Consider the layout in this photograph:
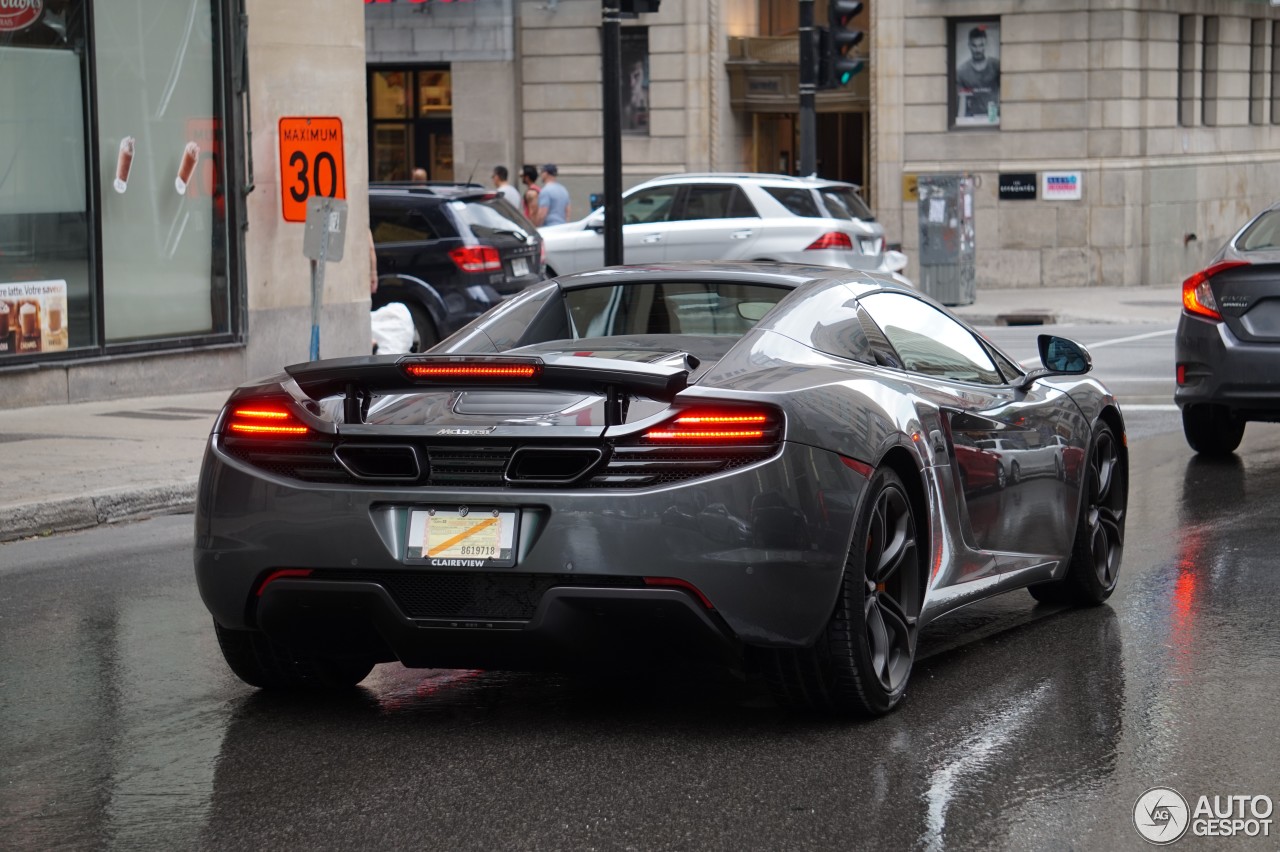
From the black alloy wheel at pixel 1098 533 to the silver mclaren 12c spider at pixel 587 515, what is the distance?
1483mm

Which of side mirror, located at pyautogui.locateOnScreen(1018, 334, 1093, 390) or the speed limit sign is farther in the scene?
the speed limit sign

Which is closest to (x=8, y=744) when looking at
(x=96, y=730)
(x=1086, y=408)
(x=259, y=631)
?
(x=96, y=730)

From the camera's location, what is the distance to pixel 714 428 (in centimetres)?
552

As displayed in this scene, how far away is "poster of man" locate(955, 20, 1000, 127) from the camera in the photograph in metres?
33.9

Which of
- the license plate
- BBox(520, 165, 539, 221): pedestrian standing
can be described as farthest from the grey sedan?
BBox(520, 165, 539, 221): pedestrian standing

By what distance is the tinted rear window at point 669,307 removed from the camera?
22.1 feet

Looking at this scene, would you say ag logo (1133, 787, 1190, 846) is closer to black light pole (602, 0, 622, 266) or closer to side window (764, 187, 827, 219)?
black light pole (602, 0, 622, 266)

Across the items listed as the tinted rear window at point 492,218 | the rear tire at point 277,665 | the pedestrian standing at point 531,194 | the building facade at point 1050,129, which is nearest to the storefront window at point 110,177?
the tinted rear window at point 492,218

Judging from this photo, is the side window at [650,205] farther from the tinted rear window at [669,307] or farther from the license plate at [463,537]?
the license plate at [463,537]

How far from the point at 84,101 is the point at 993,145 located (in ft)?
69.0

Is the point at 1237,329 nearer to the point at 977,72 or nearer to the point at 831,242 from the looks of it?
the point at 831,242

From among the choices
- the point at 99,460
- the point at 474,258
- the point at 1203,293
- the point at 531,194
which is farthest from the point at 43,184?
the point at 531,194

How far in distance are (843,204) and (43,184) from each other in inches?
441

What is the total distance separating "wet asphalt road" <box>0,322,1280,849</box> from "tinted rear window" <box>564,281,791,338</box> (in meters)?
1.22
